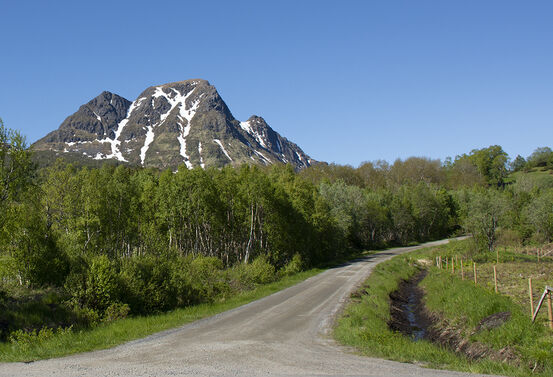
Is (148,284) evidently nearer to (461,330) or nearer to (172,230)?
(461,330)

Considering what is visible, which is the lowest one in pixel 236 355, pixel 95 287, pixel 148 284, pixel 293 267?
pixel 293 267

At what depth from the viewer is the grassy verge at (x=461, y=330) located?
13.3m

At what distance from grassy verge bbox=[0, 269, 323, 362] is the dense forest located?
2.45m

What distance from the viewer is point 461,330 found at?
67.6ft

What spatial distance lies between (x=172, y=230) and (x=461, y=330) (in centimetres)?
3176

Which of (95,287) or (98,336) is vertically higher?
(95,287)

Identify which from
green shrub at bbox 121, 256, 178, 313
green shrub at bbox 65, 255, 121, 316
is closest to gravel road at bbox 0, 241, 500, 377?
green shrub at bbox 121, 256, 178, 313

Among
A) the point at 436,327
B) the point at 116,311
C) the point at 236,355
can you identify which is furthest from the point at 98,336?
the point at 436,327

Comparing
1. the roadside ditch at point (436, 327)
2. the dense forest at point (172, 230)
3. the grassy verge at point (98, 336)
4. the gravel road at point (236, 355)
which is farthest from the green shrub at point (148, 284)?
the roadside ditch at point (436, 327)

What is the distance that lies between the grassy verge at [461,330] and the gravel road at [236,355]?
97 centimetres

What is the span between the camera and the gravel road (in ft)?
37.5

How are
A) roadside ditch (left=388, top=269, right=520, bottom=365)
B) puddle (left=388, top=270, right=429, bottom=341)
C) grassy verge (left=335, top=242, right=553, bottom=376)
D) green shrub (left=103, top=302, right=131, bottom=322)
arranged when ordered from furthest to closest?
puddle (left=388, top=270, right=429, bottom=341)
green shrub (left=103, top=302, right=131, bottom=322)
roadside ditch (left=388, top=269, right=520, bottom=365)
grassy verge (left=335, top=242, right=553, bottom=376)

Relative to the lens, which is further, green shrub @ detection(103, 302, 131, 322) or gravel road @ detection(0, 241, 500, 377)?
green shrub @ detection(103, 302, 131, 322)

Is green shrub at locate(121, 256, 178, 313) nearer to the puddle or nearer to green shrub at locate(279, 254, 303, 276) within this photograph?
the puddle
